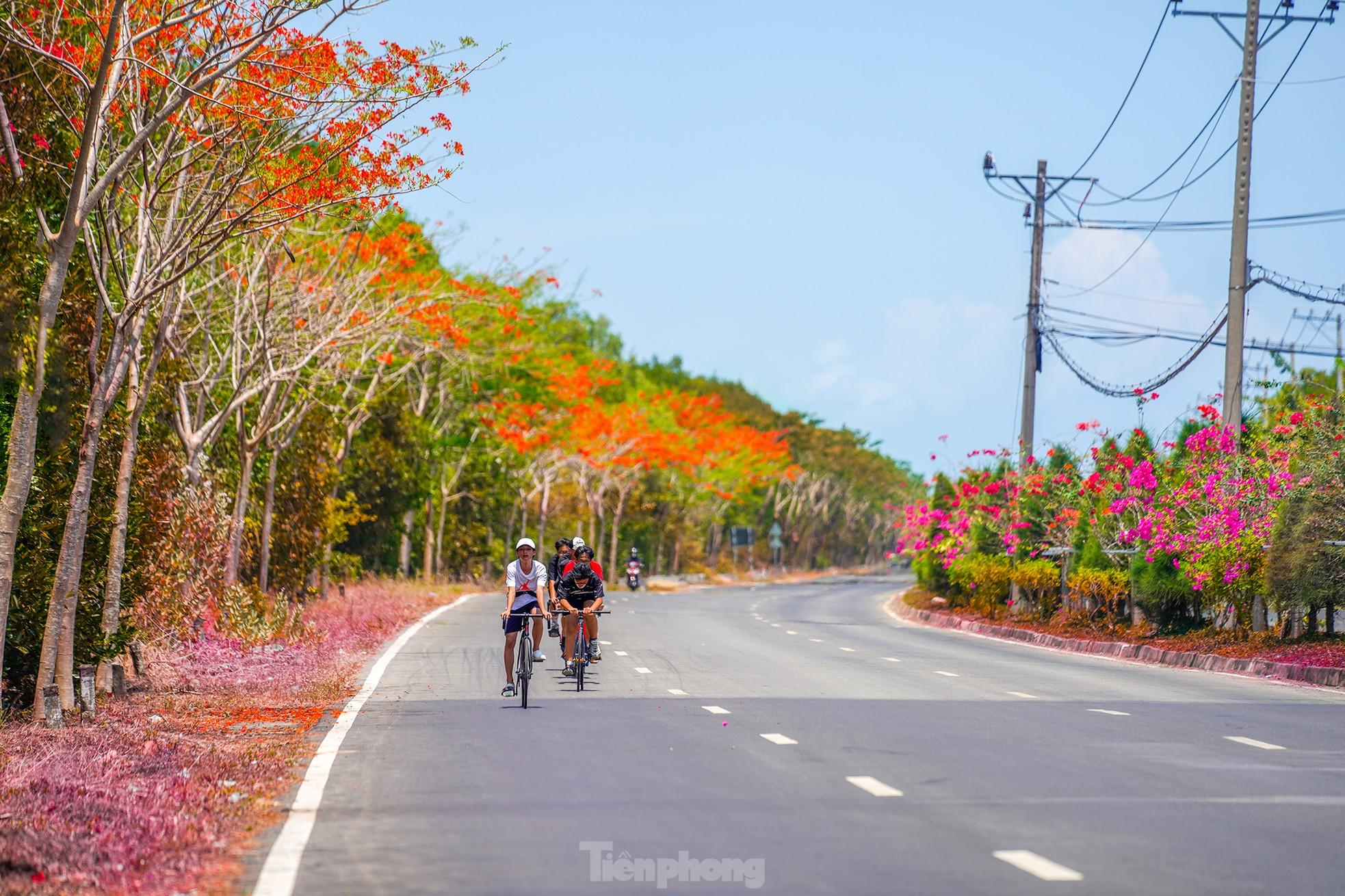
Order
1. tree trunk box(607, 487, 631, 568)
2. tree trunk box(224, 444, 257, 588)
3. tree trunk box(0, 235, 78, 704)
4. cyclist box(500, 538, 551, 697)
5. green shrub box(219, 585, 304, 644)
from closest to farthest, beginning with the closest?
tree trunk box(0, 235, 78, 704)
cyclist box(500, 538, 551, 697)
green shrub box(219, 585, 304, 644)
tree trunk box(224, 444, 257, 588)
tree trunk box(607, 487, 631, 568)

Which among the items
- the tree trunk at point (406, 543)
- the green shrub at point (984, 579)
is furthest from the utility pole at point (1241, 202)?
the tree trunk at point (406, 543)

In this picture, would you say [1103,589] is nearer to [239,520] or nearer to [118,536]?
[239,520]

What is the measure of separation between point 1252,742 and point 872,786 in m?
4.58

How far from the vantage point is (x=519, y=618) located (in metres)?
16.2

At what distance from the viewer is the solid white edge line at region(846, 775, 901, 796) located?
31.9 ft

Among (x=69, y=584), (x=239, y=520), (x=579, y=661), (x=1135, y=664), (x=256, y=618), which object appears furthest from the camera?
(x=239, y=520)

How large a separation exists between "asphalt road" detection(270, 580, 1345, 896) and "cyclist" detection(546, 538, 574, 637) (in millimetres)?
712

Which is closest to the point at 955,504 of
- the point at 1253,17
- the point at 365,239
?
the point at 1253,17

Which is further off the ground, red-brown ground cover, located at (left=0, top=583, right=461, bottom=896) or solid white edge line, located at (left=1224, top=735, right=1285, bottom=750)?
solid white edge line, located at (left=1224, top=735, right=1285, bottom=750)

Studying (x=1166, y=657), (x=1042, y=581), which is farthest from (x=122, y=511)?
(x=1042, y=581)

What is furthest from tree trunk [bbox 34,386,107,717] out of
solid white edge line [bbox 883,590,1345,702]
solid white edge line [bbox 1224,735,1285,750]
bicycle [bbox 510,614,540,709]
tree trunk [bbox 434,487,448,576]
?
tree trunk [bbox 434,487,448,576]

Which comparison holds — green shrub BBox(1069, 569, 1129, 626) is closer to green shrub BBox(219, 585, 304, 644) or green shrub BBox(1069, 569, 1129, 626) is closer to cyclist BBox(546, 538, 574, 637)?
cyclist BBox(546, 538, 574, 637)

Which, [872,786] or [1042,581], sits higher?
[1042,581]

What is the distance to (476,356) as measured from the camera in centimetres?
3628
